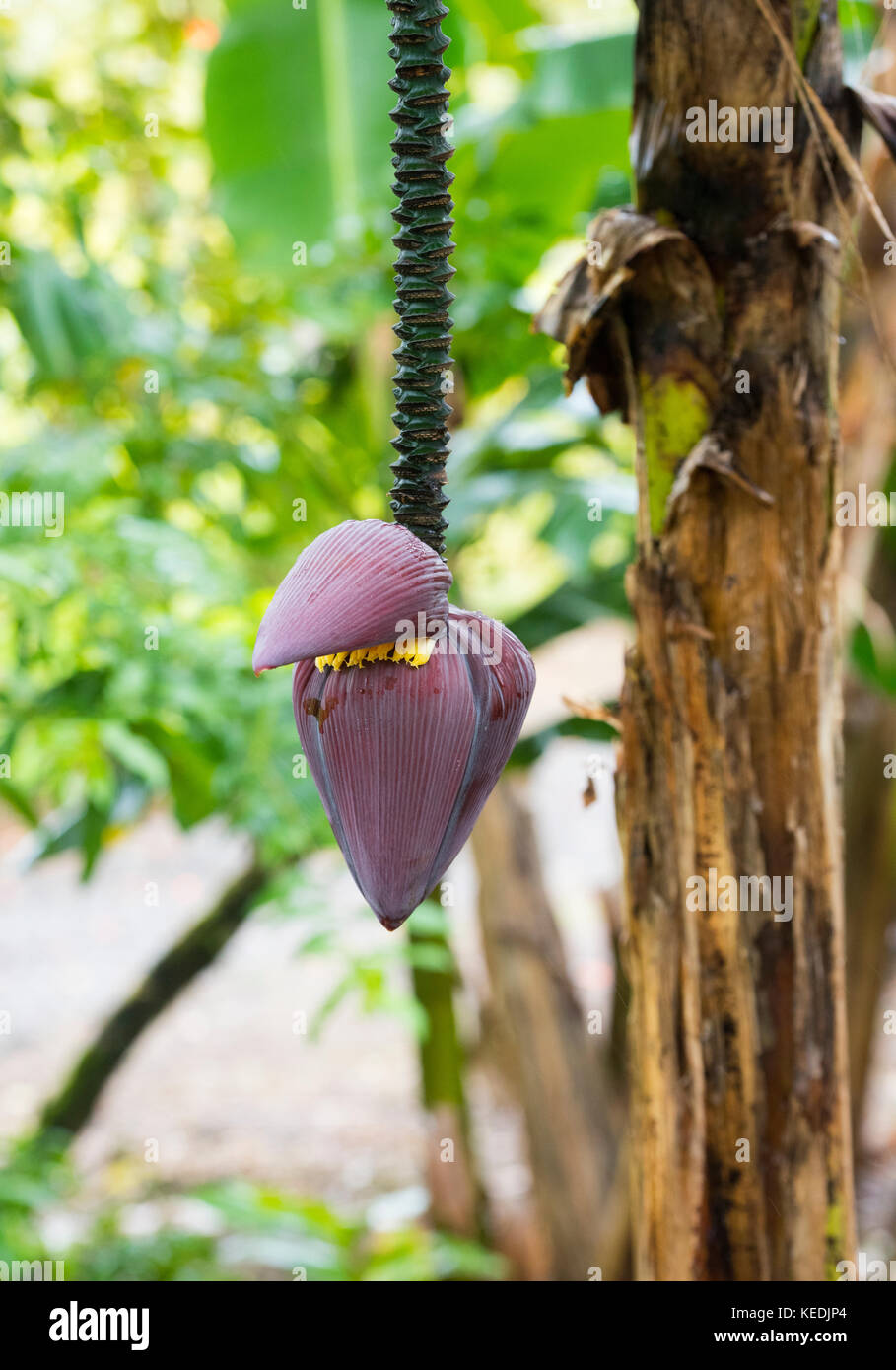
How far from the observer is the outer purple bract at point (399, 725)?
0.29 metres

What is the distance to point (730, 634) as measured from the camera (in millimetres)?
505

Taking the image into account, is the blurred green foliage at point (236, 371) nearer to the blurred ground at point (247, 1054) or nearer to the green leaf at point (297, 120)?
the green leaf at point (297, 120)

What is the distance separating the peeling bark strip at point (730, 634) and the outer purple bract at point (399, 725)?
0.20 metres

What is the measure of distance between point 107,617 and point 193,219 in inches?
46.2

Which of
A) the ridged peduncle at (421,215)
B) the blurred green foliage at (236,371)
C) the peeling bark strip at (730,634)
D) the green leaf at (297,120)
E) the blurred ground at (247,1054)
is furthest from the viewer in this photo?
the blurred ground at (247,1054)

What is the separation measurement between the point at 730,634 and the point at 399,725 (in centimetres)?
25

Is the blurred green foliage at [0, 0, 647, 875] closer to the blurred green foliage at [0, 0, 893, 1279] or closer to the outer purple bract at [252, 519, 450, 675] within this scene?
the blurred green foliage at [0, 0, 893, 1279]

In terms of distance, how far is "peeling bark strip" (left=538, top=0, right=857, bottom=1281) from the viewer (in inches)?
18.4

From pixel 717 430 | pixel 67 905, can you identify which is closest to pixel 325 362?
pixel 717 430

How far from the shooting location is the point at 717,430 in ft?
1.59

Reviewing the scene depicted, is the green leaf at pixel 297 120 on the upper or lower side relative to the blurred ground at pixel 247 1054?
upper

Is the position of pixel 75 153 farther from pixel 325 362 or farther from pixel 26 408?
A: pixel 325 362

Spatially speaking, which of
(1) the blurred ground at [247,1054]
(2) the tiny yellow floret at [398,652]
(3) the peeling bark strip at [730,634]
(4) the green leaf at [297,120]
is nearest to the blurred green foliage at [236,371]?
(4) the green leaf at [297,120]

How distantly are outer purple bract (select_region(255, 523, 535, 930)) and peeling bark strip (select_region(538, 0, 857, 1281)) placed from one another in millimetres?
197
